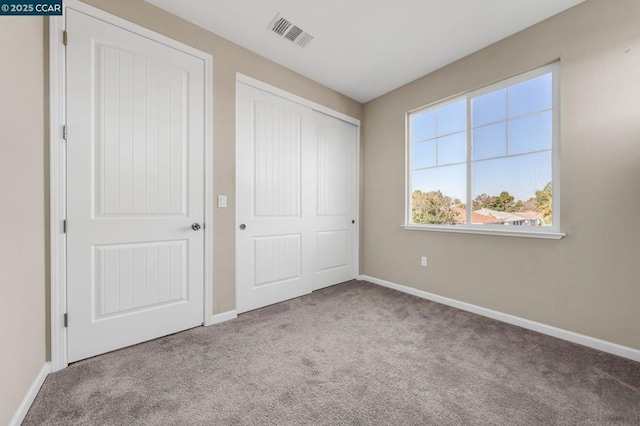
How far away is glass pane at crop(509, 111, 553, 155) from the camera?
87.0 inches

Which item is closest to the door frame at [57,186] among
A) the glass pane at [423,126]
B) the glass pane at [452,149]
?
the glass pane at [423,126]

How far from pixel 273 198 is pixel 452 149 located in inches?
84.9

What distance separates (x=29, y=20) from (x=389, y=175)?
339cm

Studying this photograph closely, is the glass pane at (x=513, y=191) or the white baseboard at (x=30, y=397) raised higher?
the glass pane at (x=513, y=191)

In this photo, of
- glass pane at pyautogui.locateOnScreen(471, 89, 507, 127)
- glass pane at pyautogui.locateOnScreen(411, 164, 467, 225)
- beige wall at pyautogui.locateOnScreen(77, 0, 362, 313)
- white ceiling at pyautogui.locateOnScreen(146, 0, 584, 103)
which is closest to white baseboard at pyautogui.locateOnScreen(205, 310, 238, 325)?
beige wall at pyautogui.locateOnScreen(77, 0, 362, 313)

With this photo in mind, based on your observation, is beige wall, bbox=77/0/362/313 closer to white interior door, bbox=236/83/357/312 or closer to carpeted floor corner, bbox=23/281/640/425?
white interior door, bbox=236/83/357/312

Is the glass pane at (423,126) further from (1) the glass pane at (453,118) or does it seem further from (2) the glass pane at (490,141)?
(2) the glass pane at (490,141)

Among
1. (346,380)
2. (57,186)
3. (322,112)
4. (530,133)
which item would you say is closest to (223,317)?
(346,380)

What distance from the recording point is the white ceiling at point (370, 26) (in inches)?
79.2

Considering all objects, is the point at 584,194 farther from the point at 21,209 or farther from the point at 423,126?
the point at 21,209

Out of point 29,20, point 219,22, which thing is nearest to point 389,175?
point 219,22

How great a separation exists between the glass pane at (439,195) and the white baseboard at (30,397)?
3528mm

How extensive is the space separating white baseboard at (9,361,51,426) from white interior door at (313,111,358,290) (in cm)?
238

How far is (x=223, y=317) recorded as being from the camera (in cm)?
238
